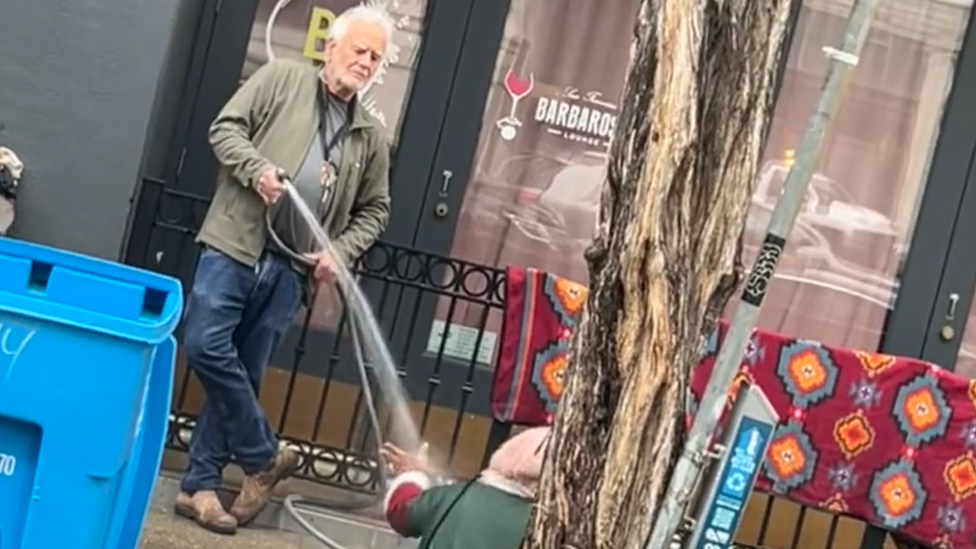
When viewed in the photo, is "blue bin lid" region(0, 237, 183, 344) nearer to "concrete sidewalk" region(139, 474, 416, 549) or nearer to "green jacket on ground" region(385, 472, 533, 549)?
"green jacket on ground" region(385, 472, 533, 549)

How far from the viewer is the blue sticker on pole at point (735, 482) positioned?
10.1 feet

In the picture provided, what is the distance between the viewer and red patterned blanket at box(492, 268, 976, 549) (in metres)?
5.77

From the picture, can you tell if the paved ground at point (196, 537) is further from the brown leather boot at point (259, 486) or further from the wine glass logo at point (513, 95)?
the wine glass logo at point (513, 95)

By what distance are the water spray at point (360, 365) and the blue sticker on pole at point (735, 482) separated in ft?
8.08

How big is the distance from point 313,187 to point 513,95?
6.56 ft

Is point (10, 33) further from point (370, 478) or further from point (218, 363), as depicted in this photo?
point (370, 478)

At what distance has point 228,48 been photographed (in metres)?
6.82

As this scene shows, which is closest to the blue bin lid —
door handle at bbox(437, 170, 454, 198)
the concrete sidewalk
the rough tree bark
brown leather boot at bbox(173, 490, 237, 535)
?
the rough tree bark

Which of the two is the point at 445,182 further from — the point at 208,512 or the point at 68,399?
the point at 68,399

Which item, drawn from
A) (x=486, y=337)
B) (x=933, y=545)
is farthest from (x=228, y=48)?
(x=933, y=545)

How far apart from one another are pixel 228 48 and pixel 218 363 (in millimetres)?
2114

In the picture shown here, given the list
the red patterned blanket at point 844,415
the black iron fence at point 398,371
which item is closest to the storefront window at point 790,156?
the black iron fence at point 398,371

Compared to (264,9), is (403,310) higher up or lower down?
lower down

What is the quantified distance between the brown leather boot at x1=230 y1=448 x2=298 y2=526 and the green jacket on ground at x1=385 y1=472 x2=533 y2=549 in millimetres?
1907
